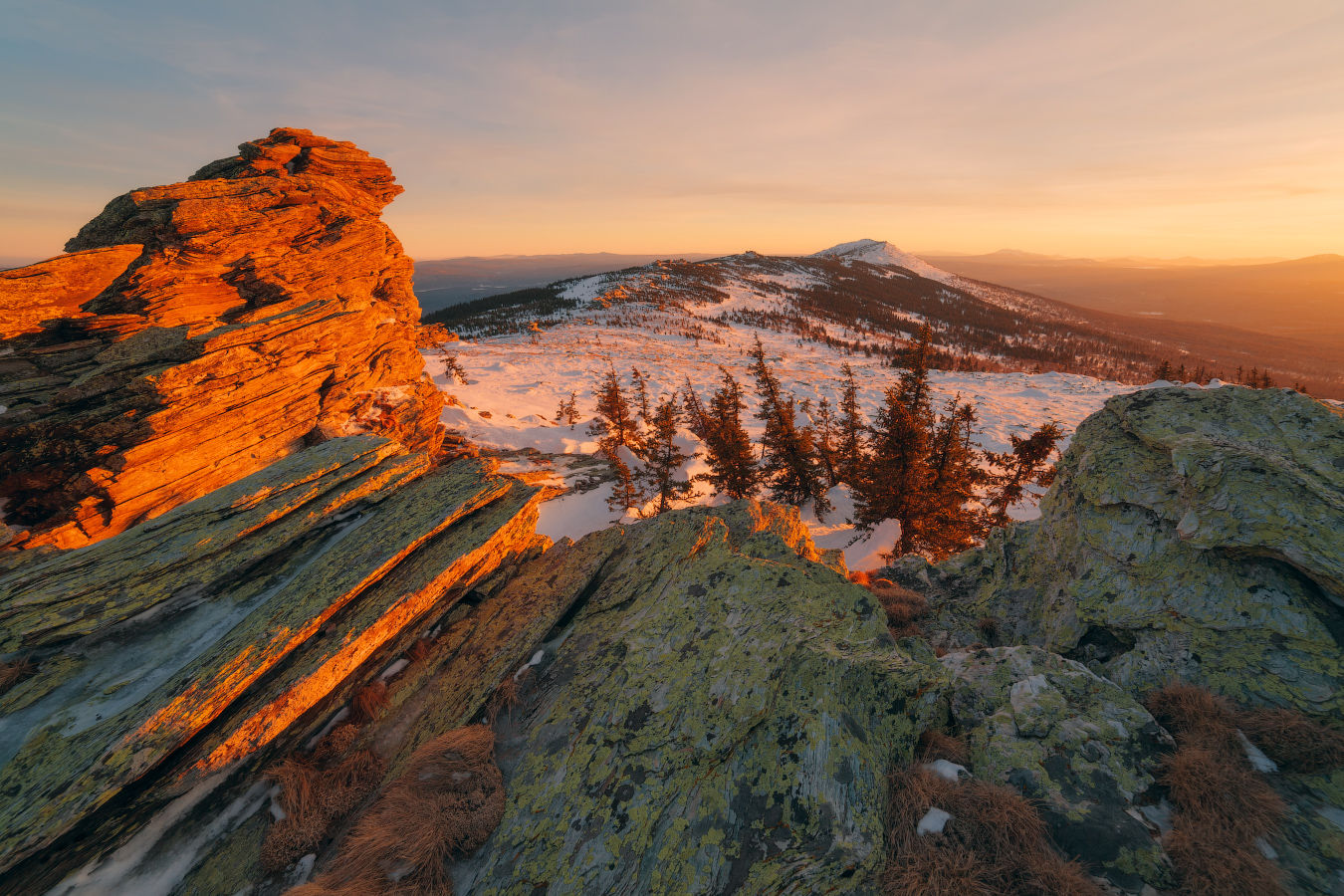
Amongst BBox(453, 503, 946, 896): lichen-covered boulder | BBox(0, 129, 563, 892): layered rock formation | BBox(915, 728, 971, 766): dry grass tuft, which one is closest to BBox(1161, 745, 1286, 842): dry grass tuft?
BBox(915, 728, 971, 766): dry grass tuft

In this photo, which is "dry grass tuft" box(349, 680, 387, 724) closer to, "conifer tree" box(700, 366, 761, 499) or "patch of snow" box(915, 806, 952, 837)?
"patch of snow" box(915, 806, 952, 837)

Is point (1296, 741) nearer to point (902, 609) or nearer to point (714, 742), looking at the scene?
point (902, 609)

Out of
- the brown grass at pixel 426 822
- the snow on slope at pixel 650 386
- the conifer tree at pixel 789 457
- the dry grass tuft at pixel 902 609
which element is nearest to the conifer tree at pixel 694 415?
the snow on slope at pixel 650 386

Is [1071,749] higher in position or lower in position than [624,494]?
higher

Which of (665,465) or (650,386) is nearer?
(665,465)

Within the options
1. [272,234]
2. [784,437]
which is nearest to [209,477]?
[272,234]

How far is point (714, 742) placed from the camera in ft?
17.9

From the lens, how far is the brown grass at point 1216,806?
4.00 m

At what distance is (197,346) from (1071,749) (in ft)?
73.2

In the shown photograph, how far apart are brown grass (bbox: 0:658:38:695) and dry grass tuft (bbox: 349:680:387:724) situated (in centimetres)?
412

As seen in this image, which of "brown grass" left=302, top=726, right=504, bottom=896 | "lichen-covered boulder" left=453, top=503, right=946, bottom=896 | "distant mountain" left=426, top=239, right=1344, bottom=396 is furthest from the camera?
"distant mountain" left=426, top=239, right=1344, bottom=396

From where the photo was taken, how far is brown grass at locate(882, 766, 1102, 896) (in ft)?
13.2

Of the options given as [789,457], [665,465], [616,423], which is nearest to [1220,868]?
[665,465]

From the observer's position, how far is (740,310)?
104 meters
